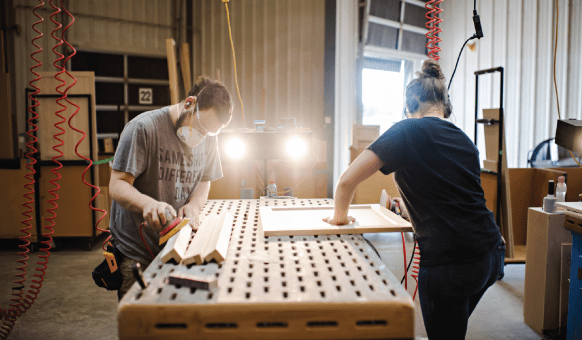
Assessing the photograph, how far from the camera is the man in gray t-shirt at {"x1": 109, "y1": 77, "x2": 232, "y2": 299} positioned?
4.18ft

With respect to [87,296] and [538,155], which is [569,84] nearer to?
[538,155]

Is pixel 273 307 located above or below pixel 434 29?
below

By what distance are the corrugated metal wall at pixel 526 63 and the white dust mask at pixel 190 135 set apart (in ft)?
14.8

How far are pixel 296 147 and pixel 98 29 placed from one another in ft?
12.5

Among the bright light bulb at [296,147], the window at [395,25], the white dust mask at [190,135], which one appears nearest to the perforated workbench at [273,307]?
the white dust mask at [190,135]

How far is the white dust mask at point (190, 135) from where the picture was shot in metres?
1.37

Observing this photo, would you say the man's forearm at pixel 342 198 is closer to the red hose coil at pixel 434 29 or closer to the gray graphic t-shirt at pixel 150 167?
the gray graphic t-shirt at pixel 150 167

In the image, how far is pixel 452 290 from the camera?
44.7 inches

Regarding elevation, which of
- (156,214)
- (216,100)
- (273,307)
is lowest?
(273,307)

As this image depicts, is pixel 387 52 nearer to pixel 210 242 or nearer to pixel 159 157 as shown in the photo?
pixel 159 157

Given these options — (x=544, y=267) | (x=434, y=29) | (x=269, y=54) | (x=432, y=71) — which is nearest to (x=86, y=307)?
(x=432, y=71)

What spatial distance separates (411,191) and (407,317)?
0.54m

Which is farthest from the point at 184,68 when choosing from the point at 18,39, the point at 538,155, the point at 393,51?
the point at 538,155

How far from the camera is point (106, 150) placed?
14.8 feet
